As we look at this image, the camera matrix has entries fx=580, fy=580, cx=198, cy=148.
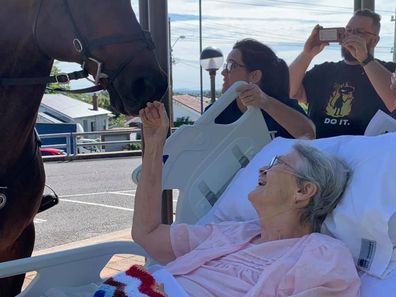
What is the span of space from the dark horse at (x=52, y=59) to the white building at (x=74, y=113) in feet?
92.9

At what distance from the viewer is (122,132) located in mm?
19531

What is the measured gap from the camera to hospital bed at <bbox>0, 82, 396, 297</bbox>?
6.00 feet

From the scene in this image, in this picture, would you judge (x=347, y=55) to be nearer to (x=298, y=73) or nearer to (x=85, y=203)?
(x=298, y=73)

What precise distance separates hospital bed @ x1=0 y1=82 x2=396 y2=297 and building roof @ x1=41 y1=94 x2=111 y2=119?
30.3 m

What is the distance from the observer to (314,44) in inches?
128

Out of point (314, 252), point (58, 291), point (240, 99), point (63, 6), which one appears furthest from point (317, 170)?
point (63, 6)

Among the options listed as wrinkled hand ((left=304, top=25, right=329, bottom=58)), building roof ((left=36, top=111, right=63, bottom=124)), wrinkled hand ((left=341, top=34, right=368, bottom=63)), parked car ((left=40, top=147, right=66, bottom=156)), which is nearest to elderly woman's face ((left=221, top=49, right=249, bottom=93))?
wrinkled hand ((left=341, top=34, right=368, bottom=63))

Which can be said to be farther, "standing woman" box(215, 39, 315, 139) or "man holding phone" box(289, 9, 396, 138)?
"man holding phone" box(289, 9, 396, 138)

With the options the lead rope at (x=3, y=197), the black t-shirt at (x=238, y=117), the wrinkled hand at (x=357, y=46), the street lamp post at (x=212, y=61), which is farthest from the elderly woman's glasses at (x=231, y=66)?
the street lamp post at (x=212, y=61)

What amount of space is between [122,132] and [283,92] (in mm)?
16996

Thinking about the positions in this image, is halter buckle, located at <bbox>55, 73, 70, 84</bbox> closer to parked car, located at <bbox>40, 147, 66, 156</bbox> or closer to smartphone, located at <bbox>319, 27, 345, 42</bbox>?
smartphone, located at <bbox>319, 27, 345, 42</bbox>

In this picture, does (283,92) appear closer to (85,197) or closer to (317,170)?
(317,170)

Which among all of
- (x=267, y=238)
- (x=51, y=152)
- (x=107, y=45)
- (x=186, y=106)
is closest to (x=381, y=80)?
(x=267, y=238)

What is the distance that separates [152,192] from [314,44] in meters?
1.63
